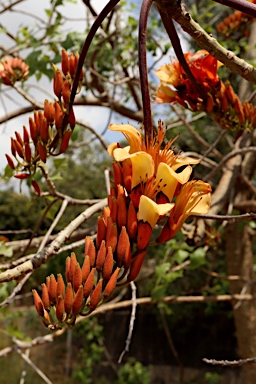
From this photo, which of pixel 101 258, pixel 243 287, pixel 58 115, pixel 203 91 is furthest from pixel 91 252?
pixel 243 287

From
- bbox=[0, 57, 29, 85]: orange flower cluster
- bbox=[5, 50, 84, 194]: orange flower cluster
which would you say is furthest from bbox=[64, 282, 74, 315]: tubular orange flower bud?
bbox=[0, 57, 29, 85]: orange flower cluster

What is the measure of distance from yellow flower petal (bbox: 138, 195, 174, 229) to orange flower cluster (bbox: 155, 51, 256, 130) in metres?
0.34

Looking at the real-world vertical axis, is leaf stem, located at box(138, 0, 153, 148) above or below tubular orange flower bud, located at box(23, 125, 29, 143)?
above

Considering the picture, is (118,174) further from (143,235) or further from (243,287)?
(243,287)

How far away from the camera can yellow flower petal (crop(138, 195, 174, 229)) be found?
0.42m

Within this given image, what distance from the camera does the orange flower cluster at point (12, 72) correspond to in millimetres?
991

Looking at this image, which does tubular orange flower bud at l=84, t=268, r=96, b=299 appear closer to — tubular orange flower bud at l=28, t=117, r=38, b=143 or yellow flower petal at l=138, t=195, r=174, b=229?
yellow flower petal at l=138, t=195, r=174, b=229

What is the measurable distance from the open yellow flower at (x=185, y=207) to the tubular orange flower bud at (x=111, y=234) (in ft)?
0.18

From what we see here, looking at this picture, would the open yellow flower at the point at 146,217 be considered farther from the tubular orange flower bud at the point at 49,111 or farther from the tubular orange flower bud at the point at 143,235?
the tubular orange flower bud at the point at 49,111

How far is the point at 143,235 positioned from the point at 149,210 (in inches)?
0.9

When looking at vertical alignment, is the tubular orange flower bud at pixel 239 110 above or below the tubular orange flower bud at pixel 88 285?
above

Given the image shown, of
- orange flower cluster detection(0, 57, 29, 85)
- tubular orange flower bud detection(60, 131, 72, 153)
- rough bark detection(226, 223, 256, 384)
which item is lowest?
rough bark detection(226, 223, 256, 384)

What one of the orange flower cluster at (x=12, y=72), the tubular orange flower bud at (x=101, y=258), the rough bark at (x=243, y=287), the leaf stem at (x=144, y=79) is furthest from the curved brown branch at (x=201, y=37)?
the rough bark at (x=243, y=287)

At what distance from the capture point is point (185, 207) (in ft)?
1.54
